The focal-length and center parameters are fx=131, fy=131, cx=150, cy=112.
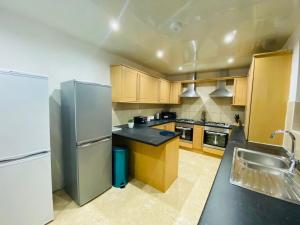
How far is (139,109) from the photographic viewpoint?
12.4 feet

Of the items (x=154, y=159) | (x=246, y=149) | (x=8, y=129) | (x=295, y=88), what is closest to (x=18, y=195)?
(x=8, y=129)

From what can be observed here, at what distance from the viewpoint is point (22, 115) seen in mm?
1331

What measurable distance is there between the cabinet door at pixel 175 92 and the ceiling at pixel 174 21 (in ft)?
6.48

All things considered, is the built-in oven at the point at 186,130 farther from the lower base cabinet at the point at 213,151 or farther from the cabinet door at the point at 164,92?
the cabinet door at the point at 164,92

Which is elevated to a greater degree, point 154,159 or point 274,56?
point 274,56

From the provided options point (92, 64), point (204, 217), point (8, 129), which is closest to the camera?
point (204, 217)

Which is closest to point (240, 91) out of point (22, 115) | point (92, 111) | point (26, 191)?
point (92, 111)

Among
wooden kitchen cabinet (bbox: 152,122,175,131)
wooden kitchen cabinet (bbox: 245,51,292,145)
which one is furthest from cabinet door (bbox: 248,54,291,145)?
wooden kitchen cabinet (bbox: 152,122,175,131)

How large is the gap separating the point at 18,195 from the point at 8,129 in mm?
687

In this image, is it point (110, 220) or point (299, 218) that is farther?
point (110, 220)

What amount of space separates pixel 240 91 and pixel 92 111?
11.6 feet

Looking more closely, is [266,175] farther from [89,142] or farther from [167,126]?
[167,126]

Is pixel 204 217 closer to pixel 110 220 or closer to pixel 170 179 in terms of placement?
pixel 110 220

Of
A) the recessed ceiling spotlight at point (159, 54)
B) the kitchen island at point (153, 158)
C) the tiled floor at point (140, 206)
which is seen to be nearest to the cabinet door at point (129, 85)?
the recessed ceiling spotlight at point (159, 54)
